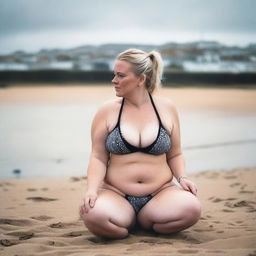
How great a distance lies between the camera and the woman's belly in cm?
344

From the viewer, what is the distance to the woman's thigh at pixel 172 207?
3363 millimetres

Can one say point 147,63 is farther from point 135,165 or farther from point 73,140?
point 73,140

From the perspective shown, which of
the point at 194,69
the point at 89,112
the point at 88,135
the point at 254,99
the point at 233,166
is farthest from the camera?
the point at 194,69

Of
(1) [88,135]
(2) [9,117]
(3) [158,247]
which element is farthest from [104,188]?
(2) [9,117]

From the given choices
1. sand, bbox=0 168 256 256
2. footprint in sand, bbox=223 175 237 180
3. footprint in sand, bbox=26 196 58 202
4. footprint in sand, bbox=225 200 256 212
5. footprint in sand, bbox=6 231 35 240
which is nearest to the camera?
sand, bbox=0 168 256 256

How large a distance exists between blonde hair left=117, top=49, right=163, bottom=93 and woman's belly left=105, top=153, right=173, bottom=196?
18.0 inches

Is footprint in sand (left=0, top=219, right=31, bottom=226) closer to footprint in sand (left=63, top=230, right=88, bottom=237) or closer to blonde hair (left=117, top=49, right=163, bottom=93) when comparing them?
footprint in sand (left=63, top=230, right=88, bottom=237)

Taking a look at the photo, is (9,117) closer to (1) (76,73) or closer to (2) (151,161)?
(2) (151,161)

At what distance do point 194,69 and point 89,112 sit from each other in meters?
8.86

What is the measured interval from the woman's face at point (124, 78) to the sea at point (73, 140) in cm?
303

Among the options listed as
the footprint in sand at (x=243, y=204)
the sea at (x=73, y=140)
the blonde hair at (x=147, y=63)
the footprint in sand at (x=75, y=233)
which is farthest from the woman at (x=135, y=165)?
the sea at (x=73, y=140)

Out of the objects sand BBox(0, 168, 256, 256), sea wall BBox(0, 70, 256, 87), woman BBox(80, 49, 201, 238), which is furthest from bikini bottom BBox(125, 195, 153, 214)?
sea wall BBox(0, 70, 256, 87)

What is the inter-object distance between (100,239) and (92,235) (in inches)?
5.1

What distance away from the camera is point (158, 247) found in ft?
10.3
